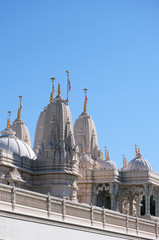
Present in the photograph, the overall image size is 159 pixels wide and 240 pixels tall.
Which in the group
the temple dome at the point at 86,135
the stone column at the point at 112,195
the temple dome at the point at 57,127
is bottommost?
the stone column at the point at 112,195

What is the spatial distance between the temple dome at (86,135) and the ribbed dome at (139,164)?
21.2 feet

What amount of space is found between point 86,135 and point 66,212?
112ft

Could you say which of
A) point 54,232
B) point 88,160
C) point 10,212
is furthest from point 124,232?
point 88,160

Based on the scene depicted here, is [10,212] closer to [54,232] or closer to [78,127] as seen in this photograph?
[54,232]

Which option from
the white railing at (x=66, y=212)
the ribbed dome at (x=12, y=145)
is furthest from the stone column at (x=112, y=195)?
the white railing at (x=66, y=212)

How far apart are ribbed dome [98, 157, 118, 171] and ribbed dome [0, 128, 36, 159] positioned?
8.26 m

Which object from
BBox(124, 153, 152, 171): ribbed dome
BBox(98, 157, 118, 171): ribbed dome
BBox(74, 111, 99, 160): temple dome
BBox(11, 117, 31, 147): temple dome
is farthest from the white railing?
BBox(11, 117, 31, 147): temple dome

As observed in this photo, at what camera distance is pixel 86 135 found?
6406 centimetres

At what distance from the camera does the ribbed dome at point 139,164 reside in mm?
57312

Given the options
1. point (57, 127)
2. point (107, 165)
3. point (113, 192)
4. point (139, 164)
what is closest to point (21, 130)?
point (107, 165)

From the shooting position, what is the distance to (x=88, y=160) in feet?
194

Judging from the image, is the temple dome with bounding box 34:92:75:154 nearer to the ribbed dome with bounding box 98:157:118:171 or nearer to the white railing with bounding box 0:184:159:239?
the ribbed dome with bounding box 98:157:118:171

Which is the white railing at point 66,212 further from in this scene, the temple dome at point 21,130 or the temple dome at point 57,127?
the temple dome at point 21,130

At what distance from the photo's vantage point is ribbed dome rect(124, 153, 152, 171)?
188 feet
